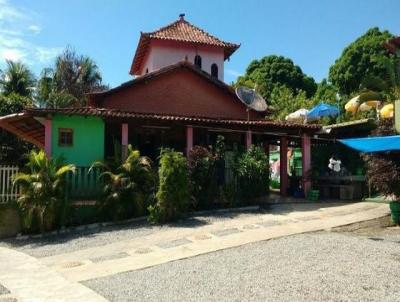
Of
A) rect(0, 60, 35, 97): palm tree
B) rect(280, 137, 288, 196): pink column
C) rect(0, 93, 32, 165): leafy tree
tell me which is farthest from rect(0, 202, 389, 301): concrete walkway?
rect(0, 60, 35, 97): palm tree

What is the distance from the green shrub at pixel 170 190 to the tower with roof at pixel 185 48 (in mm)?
12275

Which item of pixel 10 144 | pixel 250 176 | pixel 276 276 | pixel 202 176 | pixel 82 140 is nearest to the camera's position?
pixel 276 276

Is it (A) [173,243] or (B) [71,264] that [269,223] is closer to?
Result: (A) [173,243]

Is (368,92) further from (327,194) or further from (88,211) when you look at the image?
(88,211)

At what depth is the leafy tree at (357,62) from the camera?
37.3 meters

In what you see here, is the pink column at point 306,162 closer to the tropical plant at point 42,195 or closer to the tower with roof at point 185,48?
the tower with roof at point 185,48

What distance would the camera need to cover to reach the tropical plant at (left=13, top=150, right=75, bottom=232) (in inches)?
488

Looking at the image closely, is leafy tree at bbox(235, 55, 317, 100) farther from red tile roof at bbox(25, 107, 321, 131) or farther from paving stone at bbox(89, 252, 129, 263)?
paving stone at bbox(89, 252, 129, 263)

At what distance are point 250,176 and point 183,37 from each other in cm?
1226

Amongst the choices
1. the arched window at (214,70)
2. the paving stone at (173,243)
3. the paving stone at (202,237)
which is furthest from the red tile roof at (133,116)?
the arched window at (214,70)

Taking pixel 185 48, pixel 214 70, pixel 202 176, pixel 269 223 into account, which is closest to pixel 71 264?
pixel 269 223

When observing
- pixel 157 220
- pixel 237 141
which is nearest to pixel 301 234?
pixel 157 220

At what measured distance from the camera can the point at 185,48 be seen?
2472 cm

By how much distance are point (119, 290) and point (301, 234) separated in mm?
5261
